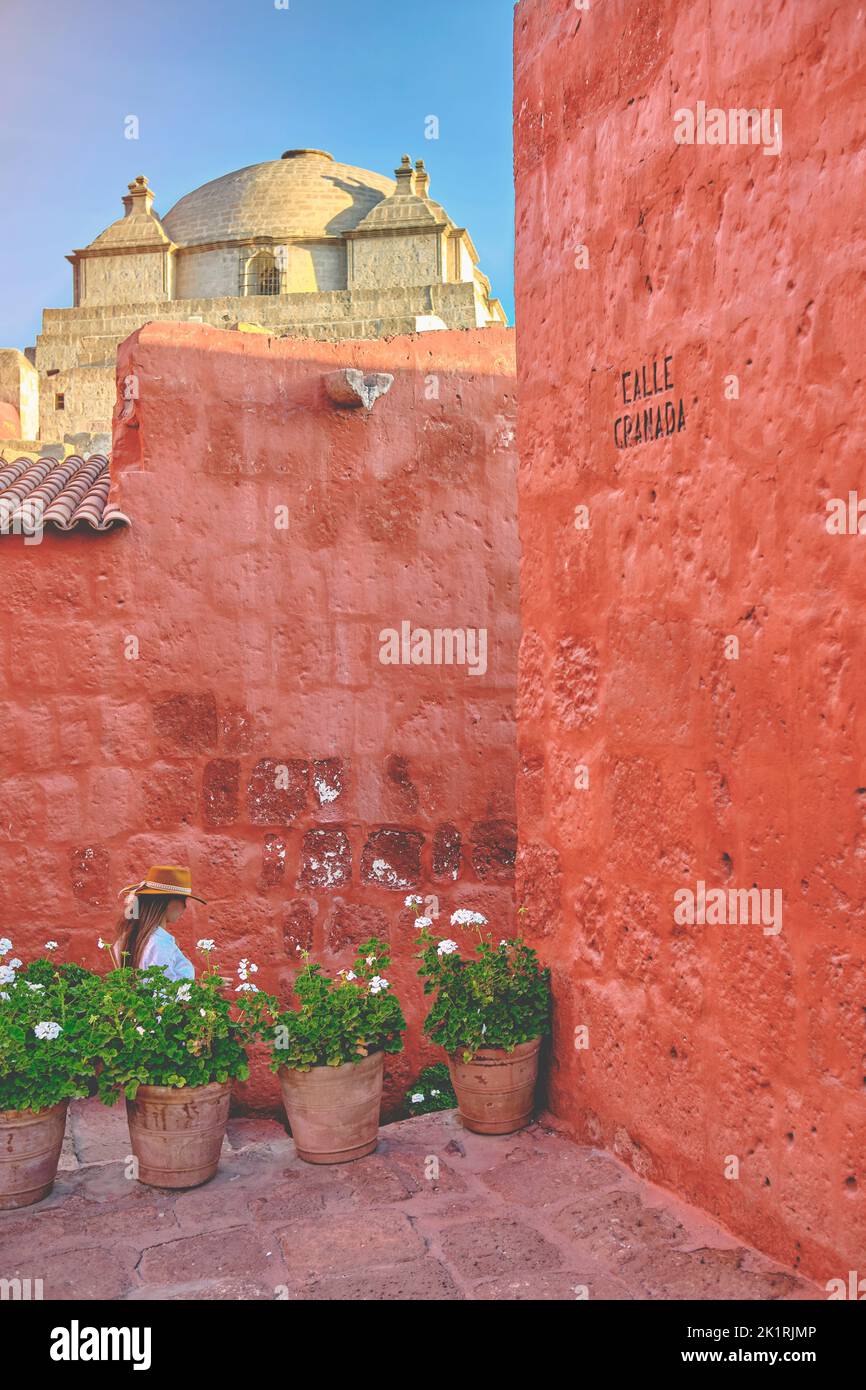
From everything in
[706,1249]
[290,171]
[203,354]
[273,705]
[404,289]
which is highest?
[290,171]

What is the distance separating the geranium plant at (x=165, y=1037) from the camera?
11.1 feet

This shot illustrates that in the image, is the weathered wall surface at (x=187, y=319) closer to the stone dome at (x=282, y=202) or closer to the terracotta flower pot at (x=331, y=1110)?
the stone dome at (x=282, y=202)

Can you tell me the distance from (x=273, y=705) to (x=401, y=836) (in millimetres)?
800

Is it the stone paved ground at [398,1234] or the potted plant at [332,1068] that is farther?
the potted plant at [332,1068]

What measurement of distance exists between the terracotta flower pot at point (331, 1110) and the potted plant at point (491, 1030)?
30 cm

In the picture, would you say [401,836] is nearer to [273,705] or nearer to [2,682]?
[273,705]

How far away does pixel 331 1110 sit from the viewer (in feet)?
11.6

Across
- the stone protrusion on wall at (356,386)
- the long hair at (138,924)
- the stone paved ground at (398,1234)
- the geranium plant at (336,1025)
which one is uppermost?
the stone protrusion on wall at (356,386)

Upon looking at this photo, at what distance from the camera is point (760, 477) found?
2770mm

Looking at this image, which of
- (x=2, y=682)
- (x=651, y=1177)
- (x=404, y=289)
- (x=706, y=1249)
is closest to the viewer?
(x=706, y=1249)

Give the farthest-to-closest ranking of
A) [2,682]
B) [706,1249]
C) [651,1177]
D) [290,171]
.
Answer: [290,171]
[2,682]
[651,1177]
[706,1249]

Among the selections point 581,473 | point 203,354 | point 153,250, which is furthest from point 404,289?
point 581,473
